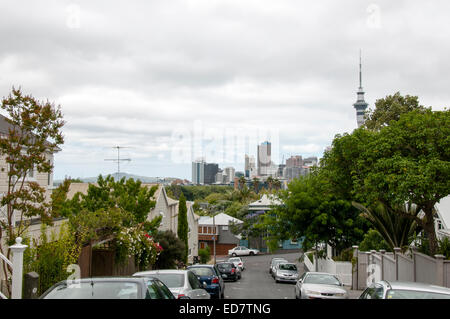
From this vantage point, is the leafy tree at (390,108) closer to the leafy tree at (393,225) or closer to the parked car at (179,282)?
the leafy tree at (393,225)

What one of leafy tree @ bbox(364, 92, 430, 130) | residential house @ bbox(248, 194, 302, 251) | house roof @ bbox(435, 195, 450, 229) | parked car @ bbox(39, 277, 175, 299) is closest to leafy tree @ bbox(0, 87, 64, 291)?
parked car @ bbox(39, 277, 175, 299)

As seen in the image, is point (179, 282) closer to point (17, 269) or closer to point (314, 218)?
point (17, 269)

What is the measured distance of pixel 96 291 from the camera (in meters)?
6.75

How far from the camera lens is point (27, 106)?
13031mm

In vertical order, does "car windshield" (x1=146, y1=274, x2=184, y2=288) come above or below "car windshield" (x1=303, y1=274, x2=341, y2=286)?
above

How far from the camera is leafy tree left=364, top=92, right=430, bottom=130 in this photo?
35.0 metres

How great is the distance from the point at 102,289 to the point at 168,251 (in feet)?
69.4

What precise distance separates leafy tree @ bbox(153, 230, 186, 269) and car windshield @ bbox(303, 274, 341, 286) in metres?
12.2

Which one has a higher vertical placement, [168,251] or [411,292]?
[411,292]

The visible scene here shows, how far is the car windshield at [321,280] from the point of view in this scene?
1644cm

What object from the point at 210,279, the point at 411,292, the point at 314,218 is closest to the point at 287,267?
the point at 314,218

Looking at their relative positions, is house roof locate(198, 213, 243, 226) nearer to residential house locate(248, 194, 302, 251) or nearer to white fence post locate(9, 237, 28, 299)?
residential house locate(248, 194, 302, 251)

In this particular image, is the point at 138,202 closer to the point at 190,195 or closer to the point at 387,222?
the point at 387,222
